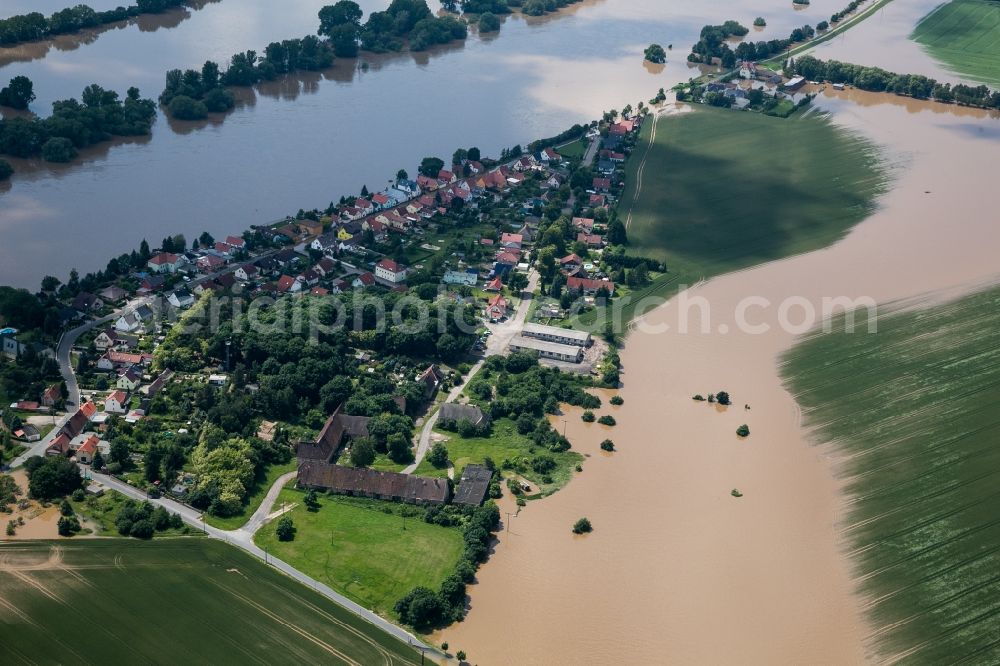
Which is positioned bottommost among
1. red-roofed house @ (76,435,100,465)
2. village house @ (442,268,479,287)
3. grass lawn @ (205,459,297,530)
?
grass lawn @ (205,459,297,530)

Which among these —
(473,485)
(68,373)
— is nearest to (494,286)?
(473,485)

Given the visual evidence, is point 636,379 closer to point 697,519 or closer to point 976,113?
point 697,519

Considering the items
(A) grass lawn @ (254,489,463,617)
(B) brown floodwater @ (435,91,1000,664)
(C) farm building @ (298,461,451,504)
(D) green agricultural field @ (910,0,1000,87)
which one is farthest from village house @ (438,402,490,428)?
(D) green agricultural field @ (910,0,1000,87)

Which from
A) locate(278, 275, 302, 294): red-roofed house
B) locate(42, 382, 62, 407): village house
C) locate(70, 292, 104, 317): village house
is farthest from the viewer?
locate(278, 275, 302, 294): red-roofed house

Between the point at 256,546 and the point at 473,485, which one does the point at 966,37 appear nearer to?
the point at 473,485

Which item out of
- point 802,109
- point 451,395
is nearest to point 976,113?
point 802,109

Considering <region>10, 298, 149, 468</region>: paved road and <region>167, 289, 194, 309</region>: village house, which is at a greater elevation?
<region>167, 289, 194, 309</region>: village house

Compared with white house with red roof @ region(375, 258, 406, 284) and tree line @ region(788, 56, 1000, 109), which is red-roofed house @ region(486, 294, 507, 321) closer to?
white house with red roof @ region(375, 258, 406, 284)

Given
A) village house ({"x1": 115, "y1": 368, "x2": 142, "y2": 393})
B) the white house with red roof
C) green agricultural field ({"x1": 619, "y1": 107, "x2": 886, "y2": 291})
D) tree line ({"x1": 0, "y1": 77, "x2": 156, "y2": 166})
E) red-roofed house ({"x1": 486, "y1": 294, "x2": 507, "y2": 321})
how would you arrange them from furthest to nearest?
tree line ({"x1": 0, "y1": 77, "x2": 156, "y2": 166}), green agricultural field ({"x1": 619, "y1": 107, "x2": 886, "y2": 291}), the white house with red roof, red-roofed house ({"x1": 486, "y1": 294, "x2": 507, "y2": 321}), village house ({"x1": 115, "y1": 368, "x2": 142, "y2": 393})
